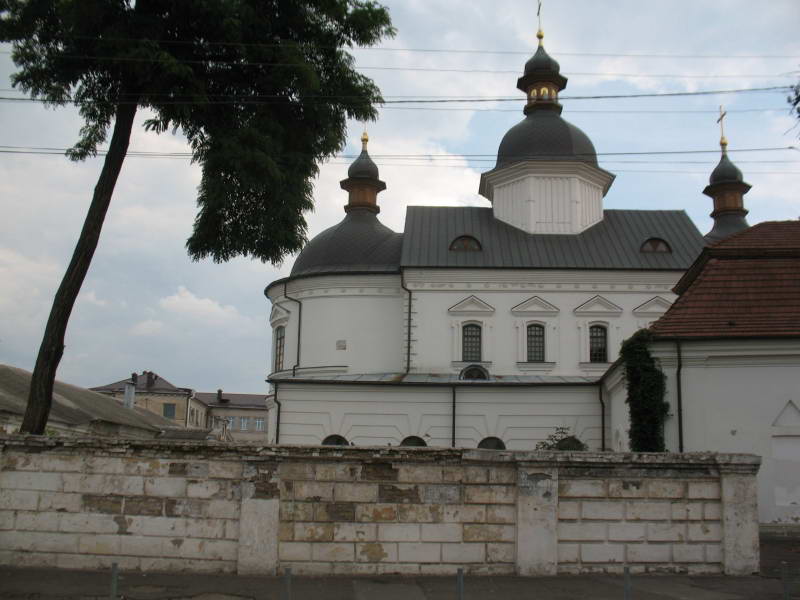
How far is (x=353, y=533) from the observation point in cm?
1108

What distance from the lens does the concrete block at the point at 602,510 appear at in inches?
443

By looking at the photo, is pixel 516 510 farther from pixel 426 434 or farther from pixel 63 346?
pixel 426 434

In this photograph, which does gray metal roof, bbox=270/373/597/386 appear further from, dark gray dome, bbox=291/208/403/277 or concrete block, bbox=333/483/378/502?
concrete block, bbox=333/483/378/502

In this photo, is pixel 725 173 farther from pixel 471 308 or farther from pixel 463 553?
pixel 463 553

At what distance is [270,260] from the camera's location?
54.2ft

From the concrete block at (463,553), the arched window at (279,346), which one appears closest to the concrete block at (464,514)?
the concrete block at (463,553)

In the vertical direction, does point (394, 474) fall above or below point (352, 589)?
above

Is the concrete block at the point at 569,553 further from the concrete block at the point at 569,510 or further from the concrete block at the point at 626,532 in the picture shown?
the concrete block at the point at 626,532

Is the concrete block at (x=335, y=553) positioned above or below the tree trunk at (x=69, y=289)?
below

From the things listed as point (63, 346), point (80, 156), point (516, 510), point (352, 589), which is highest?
point (80, 156)

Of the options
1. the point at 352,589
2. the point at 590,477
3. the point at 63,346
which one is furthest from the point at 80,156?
the point at 590,477

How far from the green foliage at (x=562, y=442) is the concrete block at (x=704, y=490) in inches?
570

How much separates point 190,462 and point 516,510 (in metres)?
4.44

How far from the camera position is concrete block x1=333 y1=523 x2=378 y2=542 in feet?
36.3
